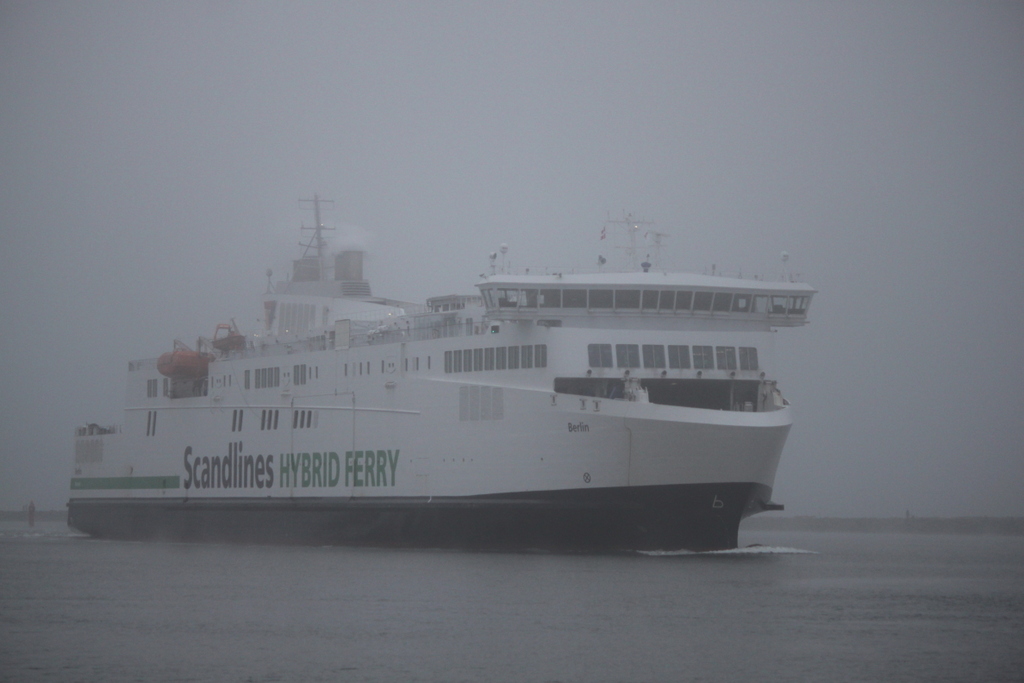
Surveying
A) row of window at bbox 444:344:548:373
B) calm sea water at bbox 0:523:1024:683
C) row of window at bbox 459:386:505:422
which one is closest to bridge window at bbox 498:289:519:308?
row of window at bbox 444:344:548:373

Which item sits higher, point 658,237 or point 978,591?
point 658,237

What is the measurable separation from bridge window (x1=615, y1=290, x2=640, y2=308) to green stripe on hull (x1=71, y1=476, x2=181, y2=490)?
760 inches

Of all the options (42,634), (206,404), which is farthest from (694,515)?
(206,404)

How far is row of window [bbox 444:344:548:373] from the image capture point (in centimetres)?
3338

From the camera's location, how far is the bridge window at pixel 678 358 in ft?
108

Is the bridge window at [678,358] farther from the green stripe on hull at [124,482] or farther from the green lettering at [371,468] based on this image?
Answer: the green stripe on hull at [124,482]

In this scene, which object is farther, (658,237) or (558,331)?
(658,237)

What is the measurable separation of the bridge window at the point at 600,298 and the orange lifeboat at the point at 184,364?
17273 mm

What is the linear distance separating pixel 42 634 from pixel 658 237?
766 inches

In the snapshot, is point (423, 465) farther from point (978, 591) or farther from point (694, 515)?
point (978, 591)

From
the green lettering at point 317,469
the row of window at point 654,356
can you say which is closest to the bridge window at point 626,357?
the row of window at point 654,356

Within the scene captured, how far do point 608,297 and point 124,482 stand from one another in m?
22.7

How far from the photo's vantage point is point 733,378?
3338 centimetres

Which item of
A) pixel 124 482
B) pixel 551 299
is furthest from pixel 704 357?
pixel 124 482
